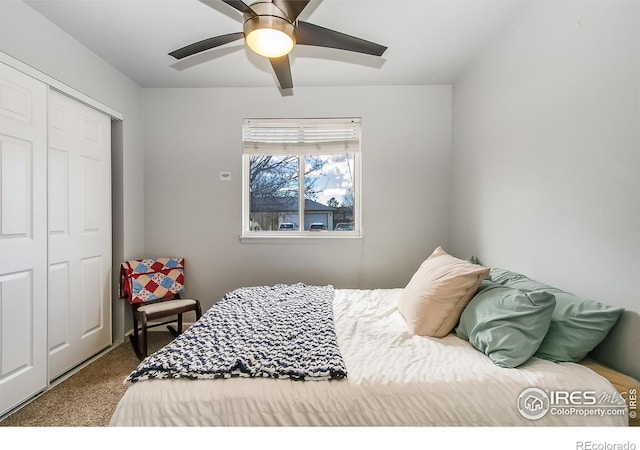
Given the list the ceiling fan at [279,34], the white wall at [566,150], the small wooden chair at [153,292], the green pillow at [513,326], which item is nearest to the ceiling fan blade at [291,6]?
the ceiling fan at [279,34]

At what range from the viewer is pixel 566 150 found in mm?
1489

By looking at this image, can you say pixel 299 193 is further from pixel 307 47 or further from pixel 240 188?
pixel 307 47

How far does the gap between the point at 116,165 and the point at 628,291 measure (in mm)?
3674

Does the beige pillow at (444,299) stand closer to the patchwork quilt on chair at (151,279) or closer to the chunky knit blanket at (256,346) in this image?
the chunky knit blanket at (256,346)

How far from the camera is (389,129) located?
2.94m

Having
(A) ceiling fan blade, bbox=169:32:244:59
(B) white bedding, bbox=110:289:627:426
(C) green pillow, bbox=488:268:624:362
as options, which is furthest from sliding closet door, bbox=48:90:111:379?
(C) green pillow, bbox=488:268:624:362

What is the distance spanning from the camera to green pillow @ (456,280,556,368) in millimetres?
1195

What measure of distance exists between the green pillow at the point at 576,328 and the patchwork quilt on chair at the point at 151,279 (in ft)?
9.61

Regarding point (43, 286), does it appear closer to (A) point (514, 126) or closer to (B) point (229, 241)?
(B) point (229, 241)

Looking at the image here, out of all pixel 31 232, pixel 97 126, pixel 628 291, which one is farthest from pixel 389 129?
pixel 31 232

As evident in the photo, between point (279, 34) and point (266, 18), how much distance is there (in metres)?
0.09

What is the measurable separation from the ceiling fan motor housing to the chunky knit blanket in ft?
5.18

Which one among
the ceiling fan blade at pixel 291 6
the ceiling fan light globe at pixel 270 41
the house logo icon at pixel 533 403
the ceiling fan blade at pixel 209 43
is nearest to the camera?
the house logo icon at pixel 533 403

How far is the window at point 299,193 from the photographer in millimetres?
3072
